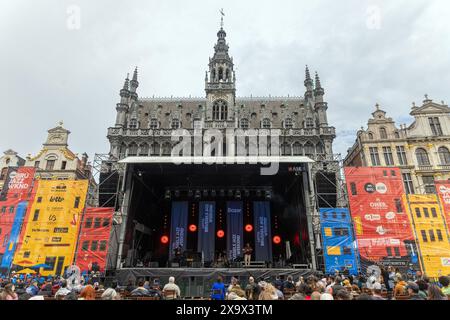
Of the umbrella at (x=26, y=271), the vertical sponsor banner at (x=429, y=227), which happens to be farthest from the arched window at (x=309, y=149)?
the umbrella at (x=26, y=271)

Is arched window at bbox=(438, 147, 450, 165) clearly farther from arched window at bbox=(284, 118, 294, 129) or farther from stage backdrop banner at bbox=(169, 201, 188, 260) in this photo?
stage backdrop banner at bbox=(169, 201, 188, 260)

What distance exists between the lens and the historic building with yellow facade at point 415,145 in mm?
26234

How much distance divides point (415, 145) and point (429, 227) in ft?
36.2

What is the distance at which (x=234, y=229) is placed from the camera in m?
22.8

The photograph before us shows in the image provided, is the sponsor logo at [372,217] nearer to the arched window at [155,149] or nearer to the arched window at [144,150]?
the arched window at [155,149]

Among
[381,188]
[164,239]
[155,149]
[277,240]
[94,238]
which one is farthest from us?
[155,149]

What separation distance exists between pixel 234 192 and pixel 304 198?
776 cm

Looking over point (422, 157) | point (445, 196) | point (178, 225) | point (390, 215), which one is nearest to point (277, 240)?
point (178, 225)

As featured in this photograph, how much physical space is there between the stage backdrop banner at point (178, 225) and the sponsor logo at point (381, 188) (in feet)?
50.4

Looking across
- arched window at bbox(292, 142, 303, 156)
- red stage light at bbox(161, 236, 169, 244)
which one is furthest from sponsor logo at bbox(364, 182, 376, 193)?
red stage light at bbox(161, 236, 169, 244)

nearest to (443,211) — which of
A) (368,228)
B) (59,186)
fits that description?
(368,228)

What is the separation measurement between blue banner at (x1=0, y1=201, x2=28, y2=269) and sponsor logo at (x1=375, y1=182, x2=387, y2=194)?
1044 inches

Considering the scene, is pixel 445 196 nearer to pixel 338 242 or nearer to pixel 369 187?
pixel 369 187

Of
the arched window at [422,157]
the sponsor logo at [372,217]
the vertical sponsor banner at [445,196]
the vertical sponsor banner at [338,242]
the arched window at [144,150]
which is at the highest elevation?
the arched window at [144,150]
